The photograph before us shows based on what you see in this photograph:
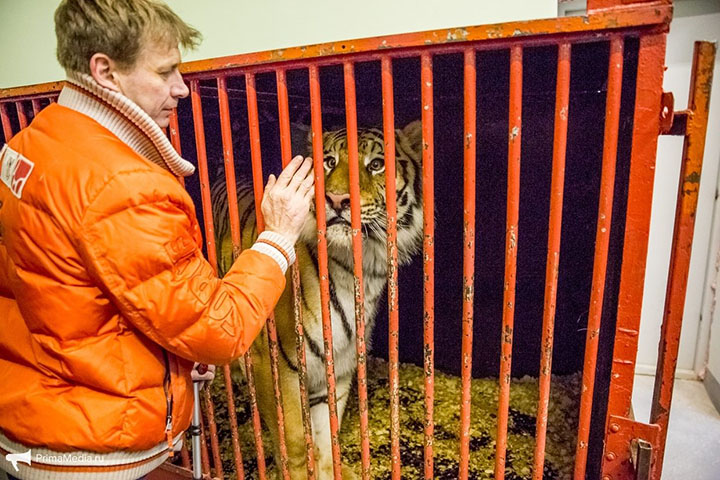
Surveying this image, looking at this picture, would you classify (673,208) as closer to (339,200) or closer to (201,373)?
(339,200)

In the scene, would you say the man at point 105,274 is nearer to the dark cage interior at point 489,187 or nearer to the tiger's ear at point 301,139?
the dark cage interior at point 489,187

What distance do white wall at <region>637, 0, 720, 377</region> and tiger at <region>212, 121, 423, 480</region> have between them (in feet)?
5.48

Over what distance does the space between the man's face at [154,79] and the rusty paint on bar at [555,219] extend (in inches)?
31.0

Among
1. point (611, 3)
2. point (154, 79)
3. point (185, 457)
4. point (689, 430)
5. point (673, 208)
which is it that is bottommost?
point (689, 430)

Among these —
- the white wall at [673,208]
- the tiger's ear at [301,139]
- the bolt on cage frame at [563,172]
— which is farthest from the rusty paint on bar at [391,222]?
the white wall at [673,208]

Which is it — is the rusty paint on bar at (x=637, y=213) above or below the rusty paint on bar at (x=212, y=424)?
above

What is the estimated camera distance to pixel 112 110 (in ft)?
2.90

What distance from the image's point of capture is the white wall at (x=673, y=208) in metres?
2.57

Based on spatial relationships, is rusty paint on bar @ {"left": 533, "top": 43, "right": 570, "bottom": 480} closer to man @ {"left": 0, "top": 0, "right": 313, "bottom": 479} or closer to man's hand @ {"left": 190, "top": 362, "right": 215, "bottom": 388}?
man @ {"left": 0, "top": 0, "right": 313, "bottom": 479}

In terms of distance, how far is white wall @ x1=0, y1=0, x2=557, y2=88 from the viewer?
200 cm

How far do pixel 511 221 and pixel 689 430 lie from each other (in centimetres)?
223

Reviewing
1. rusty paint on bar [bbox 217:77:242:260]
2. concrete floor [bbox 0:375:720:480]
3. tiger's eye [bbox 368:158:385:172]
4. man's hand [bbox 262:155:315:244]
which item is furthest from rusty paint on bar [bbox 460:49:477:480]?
concrete floor [bbox 0:375:720:480]

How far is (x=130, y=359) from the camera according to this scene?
89 centimetres

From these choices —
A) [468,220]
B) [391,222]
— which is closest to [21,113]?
[391,222]
